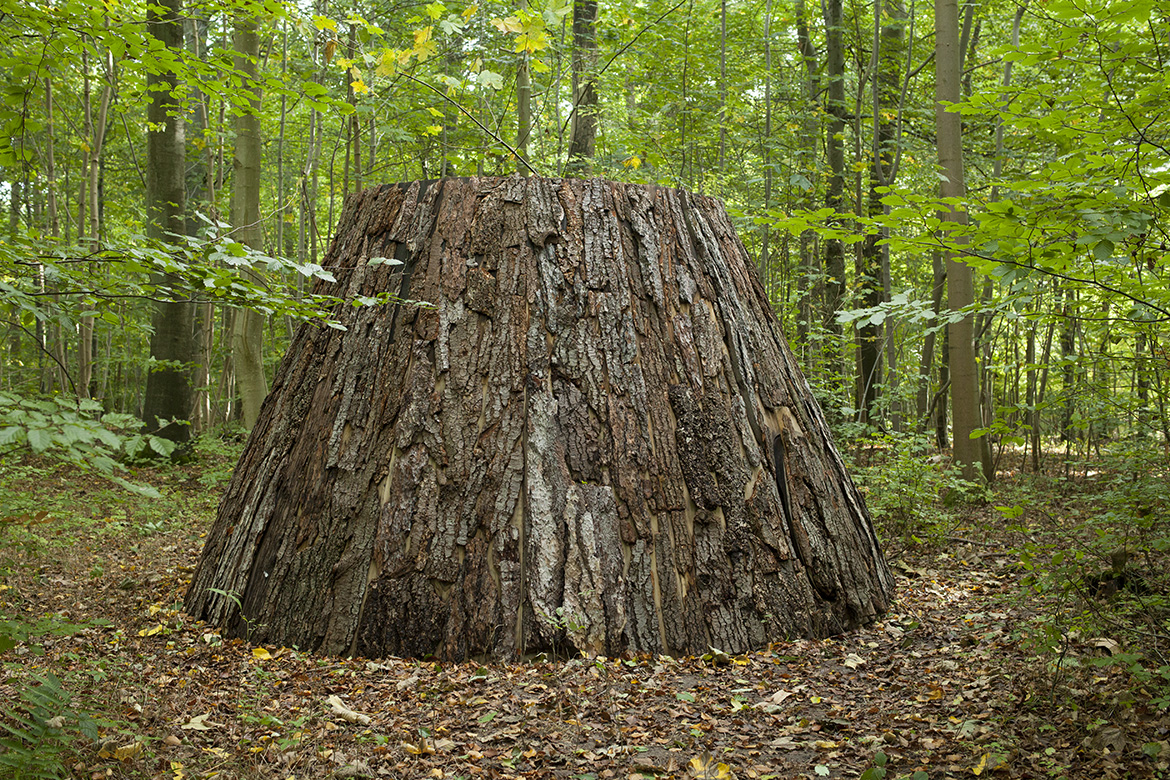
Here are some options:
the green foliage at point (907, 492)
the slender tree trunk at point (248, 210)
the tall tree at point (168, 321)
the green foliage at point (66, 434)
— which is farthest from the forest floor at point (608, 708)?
the tall tree at point (168, 321)

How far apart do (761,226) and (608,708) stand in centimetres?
800

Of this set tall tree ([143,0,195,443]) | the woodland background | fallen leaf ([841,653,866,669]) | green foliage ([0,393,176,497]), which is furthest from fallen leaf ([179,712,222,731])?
tall tree ([143,0,195,443])

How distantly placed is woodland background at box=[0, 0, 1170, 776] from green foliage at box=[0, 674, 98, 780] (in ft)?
0.11

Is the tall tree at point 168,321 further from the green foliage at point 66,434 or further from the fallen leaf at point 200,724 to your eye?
the green foliage at point 66,434

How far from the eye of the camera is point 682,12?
35.3 feet

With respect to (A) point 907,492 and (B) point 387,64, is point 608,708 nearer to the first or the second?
(A) point 907,492

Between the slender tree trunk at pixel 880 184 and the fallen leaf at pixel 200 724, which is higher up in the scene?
the slender tree trunk at pixel 880 184

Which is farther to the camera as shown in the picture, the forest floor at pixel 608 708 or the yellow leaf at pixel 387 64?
the yellow leaf at pixel 387 64

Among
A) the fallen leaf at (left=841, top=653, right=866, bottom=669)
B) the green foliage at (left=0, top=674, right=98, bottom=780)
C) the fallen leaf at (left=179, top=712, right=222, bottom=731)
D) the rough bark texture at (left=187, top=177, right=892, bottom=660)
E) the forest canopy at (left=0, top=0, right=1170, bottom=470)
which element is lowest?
the fallen leaf at (left=179, top=712, right=222, bottom=731)

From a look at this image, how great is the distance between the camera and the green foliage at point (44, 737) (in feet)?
6.79

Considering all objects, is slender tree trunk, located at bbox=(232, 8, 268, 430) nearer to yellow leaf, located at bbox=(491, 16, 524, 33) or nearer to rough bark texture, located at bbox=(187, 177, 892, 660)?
rough bark texture, located at bbox=(187, 177, 892, 660)

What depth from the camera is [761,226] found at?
975 centimetres

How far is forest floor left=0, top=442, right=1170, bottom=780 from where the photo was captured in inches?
96.7

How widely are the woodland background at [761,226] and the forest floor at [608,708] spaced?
61 millimetres
